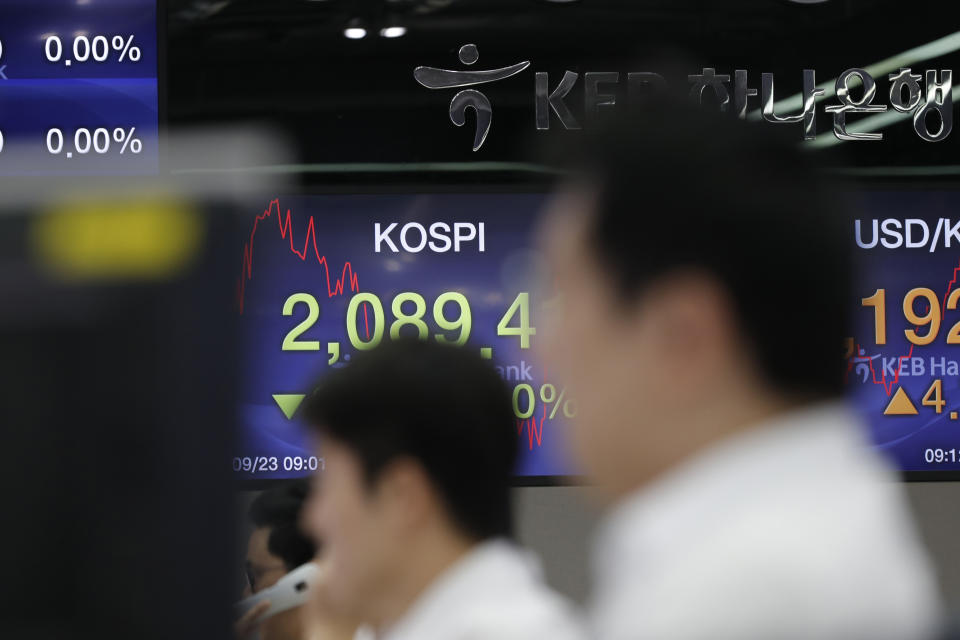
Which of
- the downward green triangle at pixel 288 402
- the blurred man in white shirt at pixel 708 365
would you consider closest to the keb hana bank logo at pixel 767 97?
the downward green triangle at pixel 288 402

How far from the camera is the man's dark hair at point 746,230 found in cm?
65

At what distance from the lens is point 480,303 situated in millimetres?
3857

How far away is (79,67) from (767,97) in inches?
77.1

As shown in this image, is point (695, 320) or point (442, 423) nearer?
point (695, 320)

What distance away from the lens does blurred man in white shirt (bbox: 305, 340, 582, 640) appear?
1376 millimetres

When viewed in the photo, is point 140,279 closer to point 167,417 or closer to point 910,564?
point 167,417

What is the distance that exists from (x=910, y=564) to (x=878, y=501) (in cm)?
3

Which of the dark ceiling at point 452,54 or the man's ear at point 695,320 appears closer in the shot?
the man's ear at point 695,320

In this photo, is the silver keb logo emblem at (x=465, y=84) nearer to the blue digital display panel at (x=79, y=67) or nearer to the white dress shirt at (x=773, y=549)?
the blue digital display panel at (x=79, y=67)

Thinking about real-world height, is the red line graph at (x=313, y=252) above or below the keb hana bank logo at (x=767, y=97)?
below

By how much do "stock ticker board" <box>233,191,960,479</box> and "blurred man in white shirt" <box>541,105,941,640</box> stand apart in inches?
122

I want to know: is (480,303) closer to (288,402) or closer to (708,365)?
(288,402)
